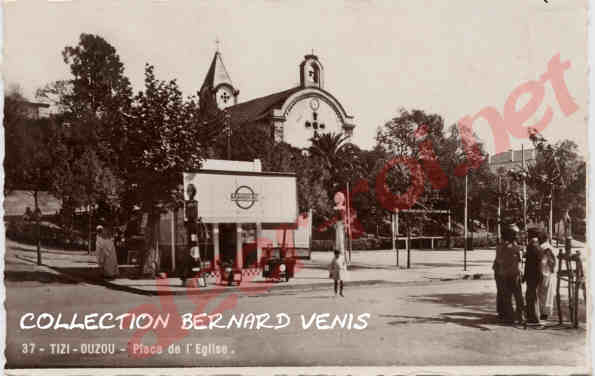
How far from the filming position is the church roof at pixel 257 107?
30.8ft

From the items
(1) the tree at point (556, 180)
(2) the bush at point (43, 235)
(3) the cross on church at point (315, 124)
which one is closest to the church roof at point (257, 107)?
(3) the cross on church at point (315, 124)

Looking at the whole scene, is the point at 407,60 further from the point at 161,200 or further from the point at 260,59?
the point at 161,200

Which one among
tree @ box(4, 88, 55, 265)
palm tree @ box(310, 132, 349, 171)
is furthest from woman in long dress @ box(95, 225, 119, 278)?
palm tree @ box(310, 132, 349, 171)

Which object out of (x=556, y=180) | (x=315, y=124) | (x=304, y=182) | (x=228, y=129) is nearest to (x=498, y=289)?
(x=556, y=180)

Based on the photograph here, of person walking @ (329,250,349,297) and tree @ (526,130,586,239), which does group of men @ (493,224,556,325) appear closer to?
tree @ (526,130,586,239)

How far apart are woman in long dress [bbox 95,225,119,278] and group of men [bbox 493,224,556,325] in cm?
636

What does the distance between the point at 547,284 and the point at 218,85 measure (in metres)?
5.82

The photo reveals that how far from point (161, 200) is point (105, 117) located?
5.50ft

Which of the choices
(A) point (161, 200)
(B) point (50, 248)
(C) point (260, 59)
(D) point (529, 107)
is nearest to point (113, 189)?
(A) point (161, 200)

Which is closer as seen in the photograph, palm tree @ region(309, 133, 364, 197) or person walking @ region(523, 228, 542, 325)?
person walking @ region(523, 228, 542, 325)

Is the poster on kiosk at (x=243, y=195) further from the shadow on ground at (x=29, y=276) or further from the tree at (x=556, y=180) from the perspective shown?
the tree at (x=556, y=180)

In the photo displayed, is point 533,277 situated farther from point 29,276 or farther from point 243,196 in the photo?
point 29,276

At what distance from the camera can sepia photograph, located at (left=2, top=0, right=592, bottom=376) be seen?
8.18 meters

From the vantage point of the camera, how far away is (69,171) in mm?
9023
